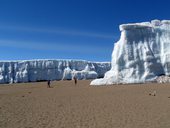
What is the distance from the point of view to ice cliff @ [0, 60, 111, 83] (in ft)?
311

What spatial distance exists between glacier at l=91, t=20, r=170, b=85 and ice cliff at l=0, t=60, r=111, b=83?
5650 cm

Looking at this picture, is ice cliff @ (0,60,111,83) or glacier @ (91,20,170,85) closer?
glacier @ (91,20,170,85)

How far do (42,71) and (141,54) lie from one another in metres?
64.1

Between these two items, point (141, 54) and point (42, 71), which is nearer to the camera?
point (141, 54)

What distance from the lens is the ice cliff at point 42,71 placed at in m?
94.9

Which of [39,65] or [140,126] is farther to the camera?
[39,65]

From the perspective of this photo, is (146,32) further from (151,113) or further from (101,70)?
(101,70)

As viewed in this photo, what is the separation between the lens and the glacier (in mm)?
37125

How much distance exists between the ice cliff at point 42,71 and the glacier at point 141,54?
5650cm

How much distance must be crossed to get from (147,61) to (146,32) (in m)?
4.77

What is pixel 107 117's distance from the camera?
11469 millimetres

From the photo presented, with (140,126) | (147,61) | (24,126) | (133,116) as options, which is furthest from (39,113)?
(147,61)

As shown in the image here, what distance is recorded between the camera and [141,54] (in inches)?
1529

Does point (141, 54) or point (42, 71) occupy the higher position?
point (141, 54)
